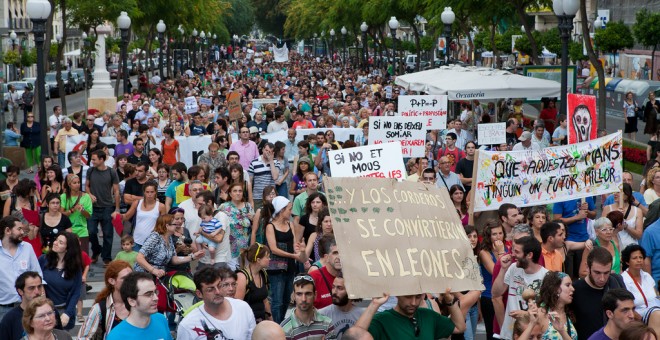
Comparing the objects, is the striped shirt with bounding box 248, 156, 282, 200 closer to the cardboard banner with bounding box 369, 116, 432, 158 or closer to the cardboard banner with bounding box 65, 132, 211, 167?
the cardboard banner with bounding box 369, 116, 432, 158

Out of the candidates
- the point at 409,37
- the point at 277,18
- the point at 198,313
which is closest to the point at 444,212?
the point at 198,313

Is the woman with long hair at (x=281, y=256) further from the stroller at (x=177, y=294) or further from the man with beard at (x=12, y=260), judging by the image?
the man with beard at (x=12, y=260)

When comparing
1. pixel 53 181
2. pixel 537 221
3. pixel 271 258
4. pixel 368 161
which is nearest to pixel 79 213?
pixel 53 181

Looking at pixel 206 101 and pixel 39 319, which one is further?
pixel 206 101

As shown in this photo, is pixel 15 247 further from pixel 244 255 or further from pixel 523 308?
pixel 523 308

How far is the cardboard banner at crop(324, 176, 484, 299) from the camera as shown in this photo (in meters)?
6.77

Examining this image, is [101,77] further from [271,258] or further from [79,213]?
[271,258]

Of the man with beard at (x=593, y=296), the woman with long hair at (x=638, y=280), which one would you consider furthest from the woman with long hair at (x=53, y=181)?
the man with beard at (x=593, y=296)

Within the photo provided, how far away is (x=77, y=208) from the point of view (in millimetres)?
13836

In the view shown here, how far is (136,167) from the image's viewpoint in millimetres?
15336

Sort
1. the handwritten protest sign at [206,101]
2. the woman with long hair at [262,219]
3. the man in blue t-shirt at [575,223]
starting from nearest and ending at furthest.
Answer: the man in blue t-shirt at [575,223] < the woman with long hair at [262,219] < the handwritten protest sign at [206,101]

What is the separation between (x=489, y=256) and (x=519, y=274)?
1151 mm

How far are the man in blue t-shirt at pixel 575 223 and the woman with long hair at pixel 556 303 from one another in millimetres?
3072

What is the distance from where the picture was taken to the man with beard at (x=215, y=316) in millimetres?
7352
